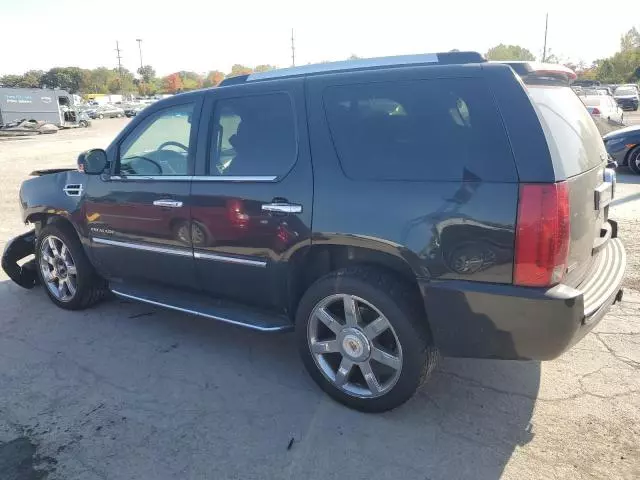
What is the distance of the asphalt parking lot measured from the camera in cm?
270

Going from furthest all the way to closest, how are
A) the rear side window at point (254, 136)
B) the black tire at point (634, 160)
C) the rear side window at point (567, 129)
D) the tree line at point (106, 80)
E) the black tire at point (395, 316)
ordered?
1. the tree line at point (106, 80)
2. the black tire at point (634, 160)
3. the rear side window at point (254, 136)
4. the black tire at point (395, 316)
5. the rear side window at point (567, 129)

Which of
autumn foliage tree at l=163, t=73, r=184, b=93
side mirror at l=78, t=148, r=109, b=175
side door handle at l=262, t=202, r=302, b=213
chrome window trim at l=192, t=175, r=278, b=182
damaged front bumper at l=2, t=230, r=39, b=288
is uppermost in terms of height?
autumn foliage tree at l=163, t=73, r=184, b=93

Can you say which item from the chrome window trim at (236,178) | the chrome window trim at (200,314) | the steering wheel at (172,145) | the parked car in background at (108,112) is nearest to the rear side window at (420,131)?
the chrome window trim at (236,178)

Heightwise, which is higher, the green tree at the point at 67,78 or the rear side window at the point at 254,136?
the green tree at the point at 67,78

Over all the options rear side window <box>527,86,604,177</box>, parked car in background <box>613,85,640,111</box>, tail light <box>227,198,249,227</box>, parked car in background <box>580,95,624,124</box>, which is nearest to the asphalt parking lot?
tail light <box>227,198,249,227</box>

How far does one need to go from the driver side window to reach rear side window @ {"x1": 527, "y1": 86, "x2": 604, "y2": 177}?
234cm

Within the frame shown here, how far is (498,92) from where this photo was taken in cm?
261

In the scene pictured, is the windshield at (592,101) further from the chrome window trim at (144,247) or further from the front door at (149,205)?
the chrome window trim at (144,247)

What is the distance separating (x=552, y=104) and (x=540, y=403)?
67.8 inches

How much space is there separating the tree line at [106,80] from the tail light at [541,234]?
107 meters

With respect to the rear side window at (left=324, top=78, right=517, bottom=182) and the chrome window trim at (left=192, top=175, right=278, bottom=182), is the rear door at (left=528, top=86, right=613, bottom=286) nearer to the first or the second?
the rear side window at (left=324, top=78, right=517, bottom=182)

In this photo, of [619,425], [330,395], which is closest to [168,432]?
[330,395]

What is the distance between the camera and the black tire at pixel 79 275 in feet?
15.4

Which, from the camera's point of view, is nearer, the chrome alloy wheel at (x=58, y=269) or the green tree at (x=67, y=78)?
the chrome alloy wheel at (x=58, y=269)
